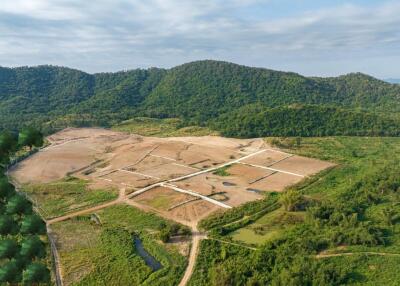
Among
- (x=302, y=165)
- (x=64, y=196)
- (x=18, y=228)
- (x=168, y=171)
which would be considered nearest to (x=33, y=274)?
(x=18, y=228)

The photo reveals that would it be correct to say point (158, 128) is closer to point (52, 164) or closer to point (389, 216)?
point (52, 164)

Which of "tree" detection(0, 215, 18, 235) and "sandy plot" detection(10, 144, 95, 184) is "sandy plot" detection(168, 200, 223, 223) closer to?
"tree" detection(0, 215, 18, 235)

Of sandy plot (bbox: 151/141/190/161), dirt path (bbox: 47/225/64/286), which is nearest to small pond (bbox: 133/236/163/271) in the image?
dirt path (bbox: 47/225/64/286)

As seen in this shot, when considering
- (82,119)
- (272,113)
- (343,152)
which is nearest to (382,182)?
(343,152)

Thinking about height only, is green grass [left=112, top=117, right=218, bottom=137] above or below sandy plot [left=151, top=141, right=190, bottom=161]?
above

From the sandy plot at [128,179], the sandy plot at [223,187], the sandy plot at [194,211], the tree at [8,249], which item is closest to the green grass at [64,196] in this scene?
the sandy plot at [128,179]

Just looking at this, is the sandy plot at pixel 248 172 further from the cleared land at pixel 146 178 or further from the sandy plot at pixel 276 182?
the sandy plot at pixel 276 182
